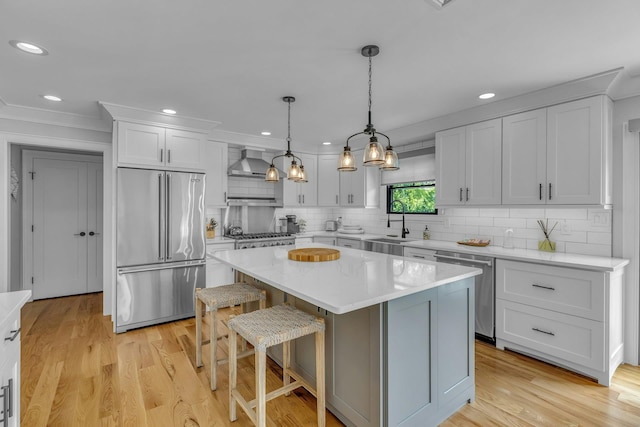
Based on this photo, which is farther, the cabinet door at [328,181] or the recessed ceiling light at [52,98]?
the cabinet door at [328,181]

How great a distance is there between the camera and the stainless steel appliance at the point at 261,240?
447cm

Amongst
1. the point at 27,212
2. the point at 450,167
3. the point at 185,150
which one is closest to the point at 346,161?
the point at 450,167

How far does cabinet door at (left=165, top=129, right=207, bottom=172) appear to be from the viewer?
3826 millimetres

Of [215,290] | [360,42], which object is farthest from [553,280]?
[215,290]

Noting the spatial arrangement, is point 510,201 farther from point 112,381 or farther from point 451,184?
point 112,381

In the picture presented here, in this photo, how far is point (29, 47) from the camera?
218 centimetres

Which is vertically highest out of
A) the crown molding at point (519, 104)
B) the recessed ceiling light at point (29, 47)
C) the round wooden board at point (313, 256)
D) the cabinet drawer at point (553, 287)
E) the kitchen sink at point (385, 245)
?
the recessed ceiling light at point (29, 47)

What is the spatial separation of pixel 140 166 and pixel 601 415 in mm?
4607

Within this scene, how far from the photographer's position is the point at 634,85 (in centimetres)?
266

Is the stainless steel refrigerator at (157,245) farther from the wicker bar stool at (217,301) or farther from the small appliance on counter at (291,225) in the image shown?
the small appliance on counter at (291,225)

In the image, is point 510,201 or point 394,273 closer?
point 394,273

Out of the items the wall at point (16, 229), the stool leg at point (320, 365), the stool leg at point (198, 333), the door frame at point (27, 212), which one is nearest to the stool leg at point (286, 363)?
the stool leg at point (320, 365)

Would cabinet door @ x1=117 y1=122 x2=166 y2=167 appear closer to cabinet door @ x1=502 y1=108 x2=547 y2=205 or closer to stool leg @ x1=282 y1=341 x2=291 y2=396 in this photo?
stool leg @ x1=282 y1=341 x2=291 y2=396

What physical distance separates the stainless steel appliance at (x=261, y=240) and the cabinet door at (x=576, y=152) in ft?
11.1
